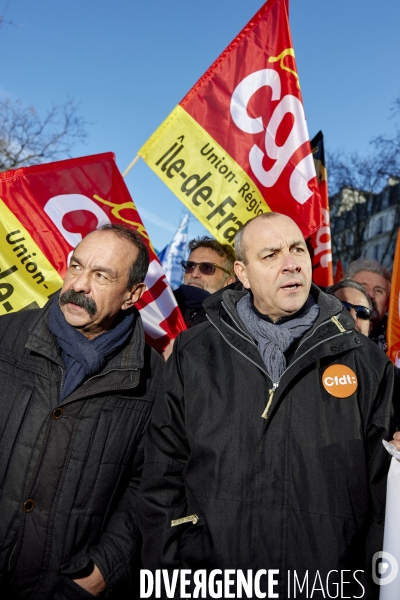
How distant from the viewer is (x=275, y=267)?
9.14 ft

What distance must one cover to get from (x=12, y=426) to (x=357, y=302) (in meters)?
2.57

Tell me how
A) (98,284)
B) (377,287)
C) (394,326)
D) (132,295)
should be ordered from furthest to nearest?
(377,287) < (394,326) < (132,295) < (98,284)

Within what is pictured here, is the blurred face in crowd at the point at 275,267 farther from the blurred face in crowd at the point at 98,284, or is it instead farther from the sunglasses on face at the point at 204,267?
the sunglasses on face at the point at 204,267

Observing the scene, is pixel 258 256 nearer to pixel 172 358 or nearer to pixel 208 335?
pixel 208 335

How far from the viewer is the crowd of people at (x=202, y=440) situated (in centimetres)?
230

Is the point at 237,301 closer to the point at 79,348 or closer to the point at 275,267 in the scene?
the point at 275,267

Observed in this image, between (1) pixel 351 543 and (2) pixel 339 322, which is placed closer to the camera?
(1) pixel 351 543

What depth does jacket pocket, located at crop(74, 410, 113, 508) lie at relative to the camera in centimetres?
264

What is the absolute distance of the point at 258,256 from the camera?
2840mm

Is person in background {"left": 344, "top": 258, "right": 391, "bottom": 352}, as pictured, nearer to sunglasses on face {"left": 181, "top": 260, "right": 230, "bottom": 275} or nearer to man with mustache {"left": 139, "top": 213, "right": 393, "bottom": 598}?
sunglasses on face {"left": 181, "top": 260, "right": 230, "bottom": 275}

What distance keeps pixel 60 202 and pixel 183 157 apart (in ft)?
3.71

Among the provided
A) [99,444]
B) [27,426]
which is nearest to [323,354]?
[99,444]

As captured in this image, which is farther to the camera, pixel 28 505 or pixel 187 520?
pixel 28 505

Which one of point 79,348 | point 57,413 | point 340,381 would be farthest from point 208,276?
point 340,381
